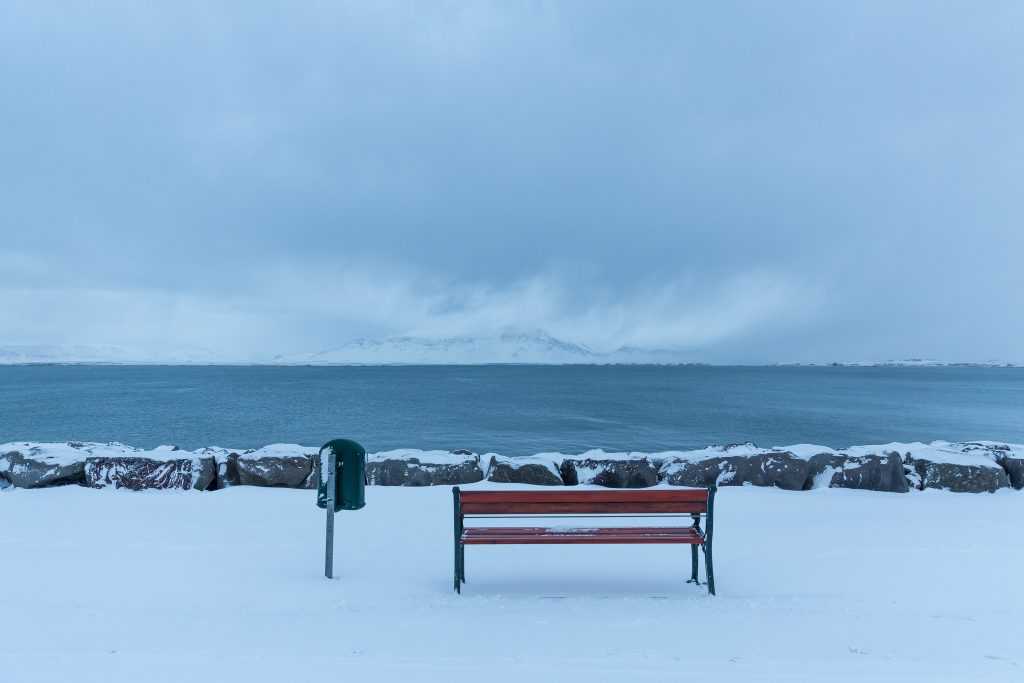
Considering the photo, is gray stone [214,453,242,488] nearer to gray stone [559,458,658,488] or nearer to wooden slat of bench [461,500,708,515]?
gray stone [559,458,658,488]

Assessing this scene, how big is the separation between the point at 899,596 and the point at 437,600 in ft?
12.8

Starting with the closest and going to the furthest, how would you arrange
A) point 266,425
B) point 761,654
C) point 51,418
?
point 761,654, point 266,425, point 51,418

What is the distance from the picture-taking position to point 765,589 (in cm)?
529

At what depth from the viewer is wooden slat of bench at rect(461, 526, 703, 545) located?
493 centimetres

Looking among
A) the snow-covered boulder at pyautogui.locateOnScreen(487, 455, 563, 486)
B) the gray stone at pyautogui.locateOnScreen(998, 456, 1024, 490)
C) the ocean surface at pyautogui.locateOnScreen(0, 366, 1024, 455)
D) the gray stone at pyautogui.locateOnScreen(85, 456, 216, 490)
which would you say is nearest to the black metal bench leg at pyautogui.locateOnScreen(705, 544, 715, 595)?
the snow-covered boulder at pyautogui.locateOnScreen(487, 455, 563, 486)

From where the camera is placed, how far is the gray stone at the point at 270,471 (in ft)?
33.1

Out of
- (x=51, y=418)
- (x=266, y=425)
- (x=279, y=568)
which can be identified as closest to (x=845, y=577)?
(x=279, y=568)

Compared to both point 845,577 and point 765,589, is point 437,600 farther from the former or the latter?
point 845,577

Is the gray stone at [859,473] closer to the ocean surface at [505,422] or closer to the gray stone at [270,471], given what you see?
the gray stone at [270,471]

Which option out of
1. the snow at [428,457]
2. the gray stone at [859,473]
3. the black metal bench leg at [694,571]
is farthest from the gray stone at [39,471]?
the gray stone at [859,473]

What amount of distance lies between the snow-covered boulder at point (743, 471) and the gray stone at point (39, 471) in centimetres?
978

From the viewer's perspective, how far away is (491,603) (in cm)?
Answer: 483

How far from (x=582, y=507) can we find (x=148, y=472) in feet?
26.2

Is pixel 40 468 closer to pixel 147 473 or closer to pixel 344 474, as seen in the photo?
pixel 147 473
